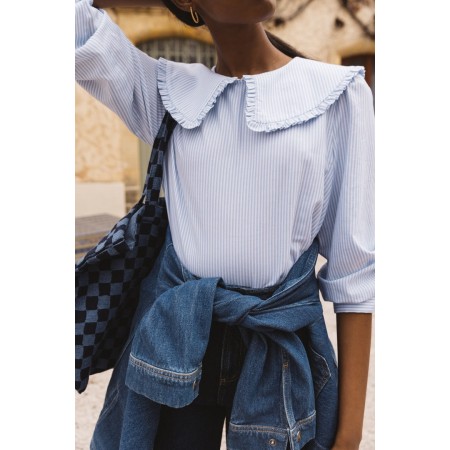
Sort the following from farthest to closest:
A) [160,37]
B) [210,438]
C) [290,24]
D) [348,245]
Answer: [160,37]
[290,24]
[210,438]
[348,245]

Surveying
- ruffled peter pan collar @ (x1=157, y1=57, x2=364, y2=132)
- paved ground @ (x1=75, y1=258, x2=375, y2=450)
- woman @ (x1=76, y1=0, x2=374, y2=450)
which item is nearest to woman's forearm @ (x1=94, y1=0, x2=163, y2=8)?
woman @ (x1=76, y1=0, x2=374, y2=450)

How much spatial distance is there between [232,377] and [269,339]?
0.10 metres

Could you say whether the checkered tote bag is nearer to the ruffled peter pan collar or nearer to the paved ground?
the ruffled peter pan collar

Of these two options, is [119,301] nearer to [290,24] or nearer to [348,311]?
[348,311]

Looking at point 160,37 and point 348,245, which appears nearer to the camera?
point 348,245

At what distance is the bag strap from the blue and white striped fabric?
0.07 ft

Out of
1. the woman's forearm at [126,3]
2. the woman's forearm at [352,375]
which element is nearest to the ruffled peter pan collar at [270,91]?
the woman's forearm at [126,3]

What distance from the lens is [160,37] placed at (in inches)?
204

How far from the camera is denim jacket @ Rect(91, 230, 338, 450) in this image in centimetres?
81

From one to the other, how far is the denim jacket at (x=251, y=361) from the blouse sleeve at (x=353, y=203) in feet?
0.16

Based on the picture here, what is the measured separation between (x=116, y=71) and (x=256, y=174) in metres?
0.30

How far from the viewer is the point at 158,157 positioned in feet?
3.03

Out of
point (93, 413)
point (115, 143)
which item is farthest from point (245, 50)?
point (115, 143)

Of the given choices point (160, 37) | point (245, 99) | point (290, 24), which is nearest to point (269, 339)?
point (245, 99)
